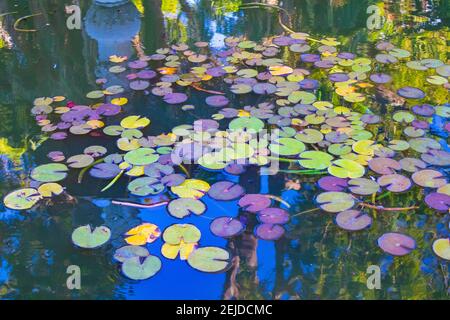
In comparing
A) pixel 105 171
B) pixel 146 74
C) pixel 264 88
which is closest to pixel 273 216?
pixel 105 171

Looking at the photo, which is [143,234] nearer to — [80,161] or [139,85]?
[80,161]

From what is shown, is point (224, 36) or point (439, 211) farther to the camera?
point (224, 36)

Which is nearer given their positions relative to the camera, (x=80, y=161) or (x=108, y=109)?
(x=80, y=161)

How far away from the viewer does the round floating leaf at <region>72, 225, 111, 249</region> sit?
1754 mm

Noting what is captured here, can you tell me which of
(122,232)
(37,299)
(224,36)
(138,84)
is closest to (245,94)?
(138,84)

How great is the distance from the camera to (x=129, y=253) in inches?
67.1

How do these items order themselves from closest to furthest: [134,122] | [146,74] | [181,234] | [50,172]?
[181,234]
[50,172]
[134,122]
[146,74]

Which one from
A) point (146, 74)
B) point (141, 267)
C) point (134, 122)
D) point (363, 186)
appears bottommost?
point (141, 267)

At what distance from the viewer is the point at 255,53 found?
3178 mm

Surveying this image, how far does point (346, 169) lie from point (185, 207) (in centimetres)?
64

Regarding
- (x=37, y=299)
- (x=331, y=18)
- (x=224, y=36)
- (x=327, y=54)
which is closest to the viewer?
(x=37, y=299)

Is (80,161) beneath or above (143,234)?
above

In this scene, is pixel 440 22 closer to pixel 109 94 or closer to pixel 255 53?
pixel 255 53

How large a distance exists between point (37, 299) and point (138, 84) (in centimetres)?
147
